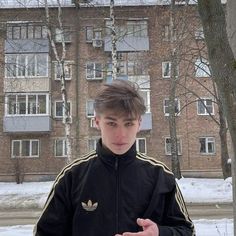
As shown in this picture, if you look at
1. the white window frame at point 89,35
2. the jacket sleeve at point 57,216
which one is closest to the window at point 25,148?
the white window frame at point 89,35

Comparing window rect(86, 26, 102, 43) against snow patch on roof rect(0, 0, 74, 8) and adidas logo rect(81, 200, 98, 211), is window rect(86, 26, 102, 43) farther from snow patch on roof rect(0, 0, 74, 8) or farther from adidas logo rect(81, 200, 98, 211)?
adidas logo rect(81, 200, 98, 211)

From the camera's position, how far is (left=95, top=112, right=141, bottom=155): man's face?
195 cm

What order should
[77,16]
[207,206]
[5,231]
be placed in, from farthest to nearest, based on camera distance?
[77,16] < [207,206] < [5,231]

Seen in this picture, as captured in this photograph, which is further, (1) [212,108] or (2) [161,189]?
(1) [212,108]

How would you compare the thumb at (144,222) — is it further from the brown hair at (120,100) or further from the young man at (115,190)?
the brown hair at (120,100)

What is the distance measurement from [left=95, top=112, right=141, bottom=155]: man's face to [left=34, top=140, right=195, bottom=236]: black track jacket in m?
0.06

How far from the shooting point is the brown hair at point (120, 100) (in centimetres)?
195

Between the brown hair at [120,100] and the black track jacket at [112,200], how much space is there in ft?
0.64

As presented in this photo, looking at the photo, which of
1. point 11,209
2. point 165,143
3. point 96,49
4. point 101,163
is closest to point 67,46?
point 96,49

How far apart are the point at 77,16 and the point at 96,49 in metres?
3.67

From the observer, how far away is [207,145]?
2975cm

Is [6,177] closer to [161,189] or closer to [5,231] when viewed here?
[5,231]

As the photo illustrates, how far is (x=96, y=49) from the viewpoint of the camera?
1209 inches

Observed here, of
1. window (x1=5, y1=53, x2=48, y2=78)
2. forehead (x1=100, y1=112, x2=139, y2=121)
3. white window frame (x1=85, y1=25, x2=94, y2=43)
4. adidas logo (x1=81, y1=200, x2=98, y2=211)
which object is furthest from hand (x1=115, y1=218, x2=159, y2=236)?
white window frame (x1=85, y1=25, x2=94, y2=43)
